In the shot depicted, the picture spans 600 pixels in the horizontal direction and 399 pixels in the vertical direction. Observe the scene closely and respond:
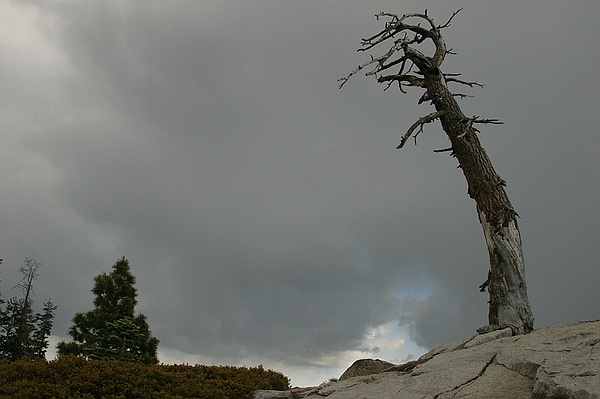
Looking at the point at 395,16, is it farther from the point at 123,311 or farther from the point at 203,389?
the point at 123,311

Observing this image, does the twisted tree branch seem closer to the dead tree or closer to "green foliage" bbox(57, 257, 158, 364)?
the dead tree

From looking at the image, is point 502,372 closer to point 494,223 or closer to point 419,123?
point 494,223

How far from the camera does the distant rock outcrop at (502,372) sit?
8383 millimetres

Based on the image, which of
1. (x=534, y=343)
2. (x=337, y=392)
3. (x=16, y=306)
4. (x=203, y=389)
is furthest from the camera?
(x=16, y=306)

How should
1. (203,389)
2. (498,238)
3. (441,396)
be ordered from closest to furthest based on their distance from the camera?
(441,396)
(203,389)
(498,238)

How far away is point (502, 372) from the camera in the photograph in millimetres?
9727

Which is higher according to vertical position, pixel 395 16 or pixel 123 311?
pixel 395 16

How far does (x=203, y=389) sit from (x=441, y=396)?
6321mm

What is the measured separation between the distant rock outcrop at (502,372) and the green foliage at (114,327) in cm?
1678

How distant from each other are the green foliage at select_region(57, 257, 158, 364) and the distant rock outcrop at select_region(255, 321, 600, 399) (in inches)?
661

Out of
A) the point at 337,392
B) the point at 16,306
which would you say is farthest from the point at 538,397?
the point at 16,306

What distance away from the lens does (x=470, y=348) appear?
11.9m

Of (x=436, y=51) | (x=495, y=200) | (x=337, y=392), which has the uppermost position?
(x=436, y=51)

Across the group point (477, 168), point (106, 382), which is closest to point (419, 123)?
point (477, 168)
